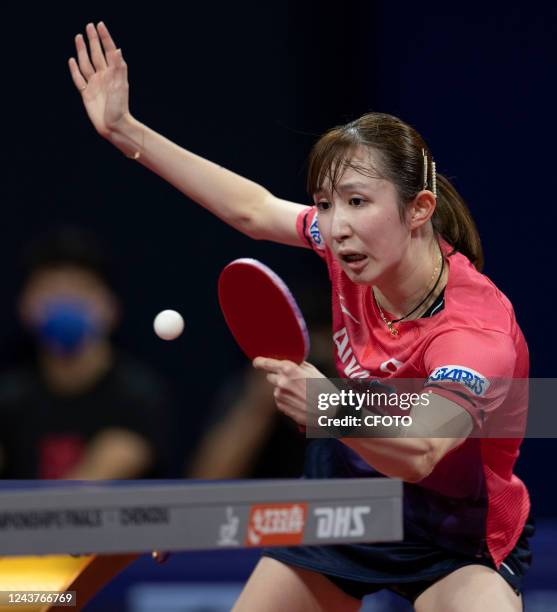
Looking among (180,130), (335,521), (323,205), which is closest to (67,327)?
(323,205)

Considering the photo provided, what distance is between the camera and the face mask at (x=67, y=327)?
9.48ft

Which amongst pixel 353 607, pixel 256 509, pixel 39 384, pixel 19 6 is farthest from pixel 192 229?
pixel 256 509

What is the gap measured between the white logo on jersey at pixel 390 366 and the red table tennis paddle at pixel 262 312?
27 cm

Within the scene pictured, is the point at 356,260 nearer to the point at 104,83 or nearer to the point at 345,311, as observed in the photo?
the point at 345,311

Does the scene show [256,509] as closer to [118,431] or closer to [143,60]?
[118,431]

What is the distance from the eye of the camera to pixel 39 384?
9.61 feet

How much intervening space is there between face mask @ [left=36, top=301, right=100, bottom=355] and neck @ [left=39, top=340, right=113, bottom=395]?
20 mm

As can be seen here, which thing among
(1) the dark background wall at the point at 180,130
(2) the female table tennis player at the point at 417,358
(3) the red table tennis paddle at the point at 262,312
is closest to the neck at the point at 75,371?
(2) the female table tennis player at the point at 417,358

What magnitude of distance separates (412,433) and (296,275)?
254 centimetres

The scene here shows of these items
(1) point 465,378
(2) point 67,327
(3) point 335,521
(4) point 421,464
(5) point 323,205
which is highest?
(2) point 67,327

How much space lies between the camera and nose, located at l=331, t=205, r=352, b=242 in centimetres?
210

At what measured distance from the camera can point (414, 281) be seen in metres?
2.21

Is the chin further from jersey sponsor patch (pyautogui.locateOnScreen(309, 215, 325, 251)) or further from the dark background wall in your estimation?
the dark background wall

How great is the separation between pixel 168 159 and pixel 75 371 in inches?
22.8
